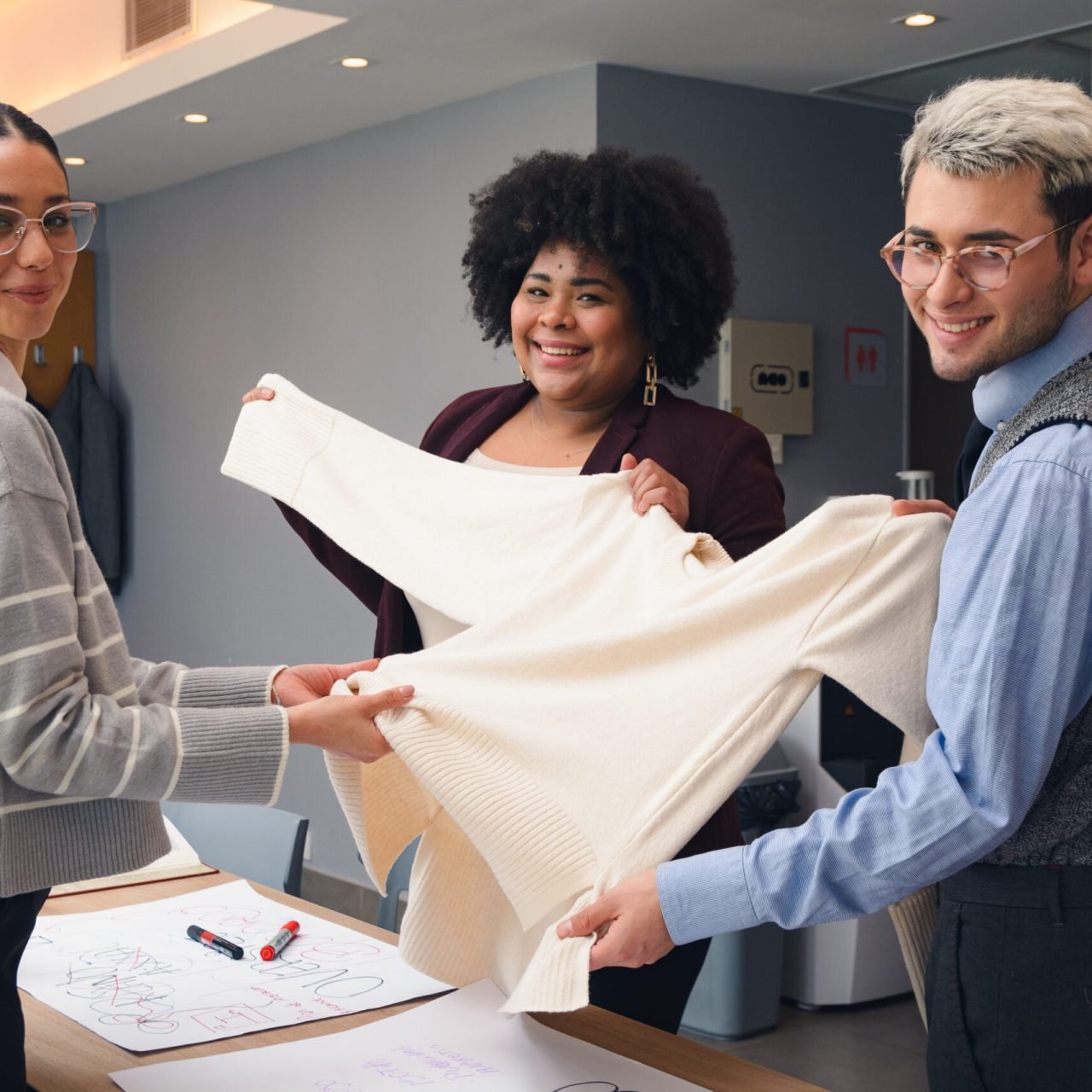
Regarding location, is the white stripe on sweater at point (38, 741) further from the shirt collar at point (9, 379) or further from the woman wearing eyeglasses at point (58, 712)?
the shirt collar at point (9, 379)

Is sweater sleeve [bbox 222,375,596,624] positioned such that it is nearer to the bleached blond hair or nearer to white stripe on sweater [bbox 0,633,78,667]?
white stripe on sweater [bbox 0,633,78,667]

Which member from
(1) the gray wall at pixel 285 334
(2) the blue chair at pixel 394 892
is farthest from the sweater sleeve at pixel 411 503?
(1) the gray wall at pixel 285 334

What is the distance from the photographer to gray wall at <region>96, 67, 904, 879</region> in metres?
4.60

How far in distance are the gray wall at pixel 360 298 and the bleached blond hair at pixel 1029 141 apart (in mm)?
3019

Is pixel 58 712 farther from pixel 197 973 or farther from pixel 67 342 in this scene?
pixel 67 342

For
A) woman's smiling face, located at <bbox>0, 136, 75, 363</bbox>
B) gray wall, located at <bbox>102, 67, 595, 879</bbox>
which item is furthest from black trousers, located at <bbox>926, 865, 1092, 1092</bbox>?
gray wall, located at <bbox>102, 67, 595, 879</bbox>

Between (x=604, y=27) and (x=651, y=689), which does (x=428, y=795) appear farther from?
(x=604, y=27)

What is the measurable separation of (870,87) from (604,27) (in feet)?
3.87

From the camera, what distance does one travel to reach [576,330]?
84.4 inches

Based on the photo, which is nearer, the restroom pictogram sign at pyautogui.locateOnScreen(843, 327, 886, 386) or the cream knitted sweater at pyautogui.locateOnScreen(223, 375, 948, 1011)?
the cream knitted sweater at pyautogui.locateOnScreen(223, 375, 948, 1011)

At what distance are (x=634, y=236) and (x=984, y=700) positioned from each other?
1.17 meters

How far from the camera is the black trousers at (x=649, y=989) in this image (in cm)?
185

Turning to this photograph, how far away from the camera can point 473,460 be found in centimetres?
220

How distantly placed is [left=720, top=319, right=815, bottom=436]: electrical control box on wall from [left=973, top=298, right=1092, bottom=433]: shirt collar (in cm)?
314
